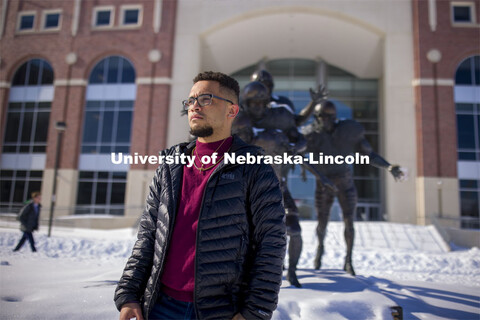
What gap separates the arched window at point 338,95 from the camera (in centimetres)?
2045

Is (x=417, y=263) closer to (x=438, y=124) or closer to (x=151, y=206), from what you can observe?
(x=151, y=206)

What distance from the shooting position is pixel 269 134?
14.1ft

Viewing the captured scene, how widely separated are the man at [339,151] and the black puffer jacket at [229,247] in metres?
4.15

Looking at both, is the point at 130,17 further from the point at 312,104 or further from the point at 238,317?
the point at 238,317

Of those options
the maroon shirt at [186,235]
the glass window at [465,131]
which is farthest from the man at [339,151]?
the glass window at [465,131]

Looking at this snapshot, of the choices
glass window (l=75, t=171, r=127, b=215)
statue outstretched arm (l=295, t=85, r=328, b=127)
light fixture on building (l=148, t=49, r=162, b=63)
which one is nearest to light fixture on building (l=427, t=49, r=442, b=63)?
light fixture on building (l=148, t=49, r=162, b=63)

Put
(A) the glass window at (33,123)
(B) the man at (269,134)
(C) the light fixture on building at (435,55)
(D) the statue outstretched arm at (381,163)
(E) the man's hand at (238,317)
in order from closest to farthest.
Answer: (E) the man's hand at (238,317) → (B) the man at (269,134) → (D) the statue outstretched arm at (381,163) → (A) the glass window at (33,123) → (C) the light fixture on building at (435,55)

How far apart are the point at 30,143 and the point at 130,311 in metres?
18.9

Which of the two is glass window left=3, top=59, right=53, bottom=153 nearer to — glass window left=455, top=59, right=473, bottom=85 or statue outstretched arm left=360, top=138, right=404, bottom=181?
statue outstretched arm left=360, top=138, right=404, bottom=181

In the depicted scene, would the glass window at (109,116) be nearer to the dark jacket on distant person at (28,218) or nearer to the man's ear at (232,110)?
the dark jacket on distant person at (28,218)

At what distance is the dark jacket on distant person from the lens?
5540 mm

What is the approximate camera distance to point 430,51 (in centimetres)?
1675

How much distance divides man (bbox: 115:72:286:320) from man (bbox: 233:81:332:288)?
237 centimetres

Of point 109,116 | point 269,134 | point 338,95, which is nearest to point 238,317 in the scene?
point 269,134
